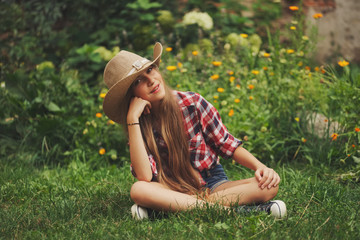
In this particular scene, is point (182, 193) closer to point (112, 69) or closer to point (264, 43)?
point (112, 69)

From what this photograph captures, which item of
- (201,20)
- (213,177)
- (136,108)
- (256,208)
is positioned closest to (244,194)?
(256,208)

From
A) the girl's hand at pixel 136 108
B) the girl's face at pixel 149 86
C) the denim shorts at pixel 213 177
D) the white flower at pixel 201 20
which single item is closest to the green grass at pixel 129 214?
the denim shorts at pixel 213 177

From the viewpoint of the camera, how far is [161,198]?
7.93 ft

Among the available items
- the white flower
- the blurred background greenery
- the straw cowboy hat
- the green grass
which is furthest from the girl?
the white flower

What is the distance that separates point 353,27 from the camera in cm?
614

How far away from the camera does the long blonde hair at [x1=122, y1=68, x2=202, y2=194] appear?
2607 millimetres

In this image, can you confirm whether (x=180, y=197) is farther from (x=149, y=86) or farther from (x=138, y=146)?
(x=149, y=86)

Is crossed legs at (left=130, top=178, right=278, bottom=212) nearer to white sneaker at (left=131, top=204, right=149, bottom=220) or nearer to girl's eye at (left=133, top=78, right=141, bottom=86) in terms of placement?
white sneaker at (left=131, top=204, right=149, bottom=220)

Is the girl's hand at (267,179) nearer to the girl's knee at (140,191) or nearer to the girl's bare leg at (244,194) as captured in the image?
the girl's bare leg at (244,194)

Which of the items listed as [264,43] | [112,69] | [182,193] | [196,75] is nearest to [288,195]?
[182,193]

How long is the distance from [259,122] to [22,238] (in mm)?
2046

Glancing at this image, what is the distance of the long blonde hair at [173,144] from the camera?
8.55 feet

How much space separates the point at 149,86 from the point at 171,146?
37 cm

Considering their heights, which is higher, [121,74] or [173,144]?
[121,74]
